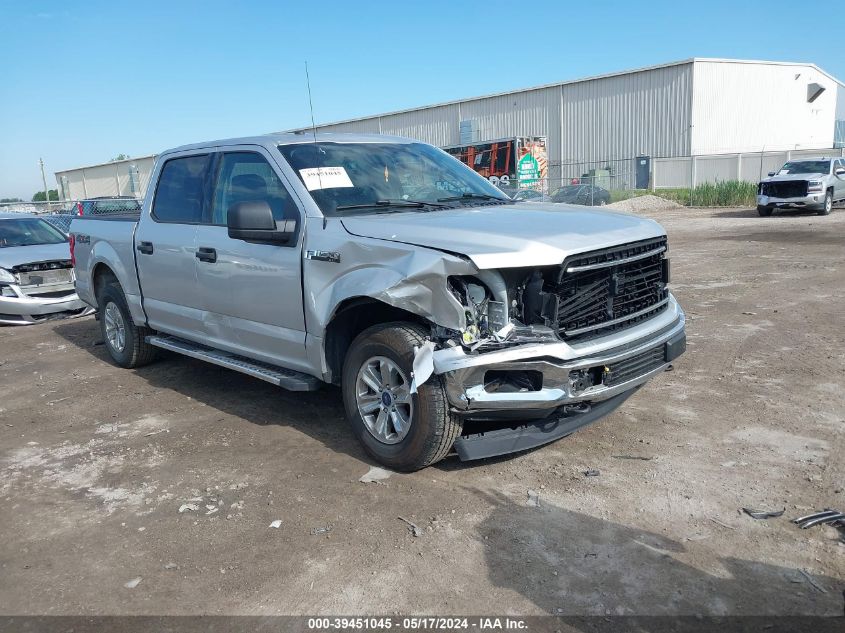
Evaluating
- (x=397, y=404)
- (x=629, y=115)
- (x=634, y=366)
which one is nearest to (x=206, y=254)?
(x=397, y=404)

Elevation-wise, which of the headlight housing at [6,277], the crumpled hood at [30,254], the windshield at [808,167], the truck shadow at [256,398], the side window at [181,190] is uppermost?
the side window at [181,190]

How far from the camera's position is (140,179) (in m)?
60.1

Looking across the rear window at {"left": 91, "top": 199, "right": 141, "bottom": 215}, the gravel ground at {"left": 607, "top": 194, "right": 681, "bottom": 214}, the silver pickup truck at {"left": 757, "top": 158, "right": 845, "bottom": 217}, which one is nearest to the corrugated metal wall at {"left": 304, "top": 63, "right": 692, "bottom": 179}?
the gravel ground at {"left": 607, "top": 194, "right": 681, "bottom": 214}

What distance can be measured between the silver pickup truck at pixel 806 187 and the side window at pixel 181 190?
68.3 ft

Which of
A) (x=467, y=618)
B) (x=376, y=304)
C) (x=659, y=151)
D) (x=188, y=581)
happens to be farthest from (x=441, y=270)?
(x=659, y=151)

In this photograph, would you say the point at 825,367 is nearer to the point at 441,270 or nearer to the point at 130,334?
the point at 441,270

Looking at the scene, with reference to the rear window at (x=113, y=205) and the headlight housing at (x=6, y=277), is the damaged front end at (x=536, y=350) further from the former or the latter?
the headlight housing at (x=6, y=277)

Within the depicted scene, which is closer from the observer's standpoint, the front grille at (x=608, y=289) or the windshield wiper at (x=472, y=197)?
the front grille at (x=608, y=289)

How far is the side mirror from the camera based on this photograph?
451cm

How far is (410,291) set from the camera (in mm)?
3893

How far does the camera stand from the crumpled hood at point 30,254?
990 cm

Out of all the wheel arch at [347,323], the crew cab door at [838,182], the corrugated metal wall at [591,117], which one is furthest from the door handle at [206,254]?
the corrugated metal wall at [591,117]

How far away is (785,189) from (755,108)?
22.3m

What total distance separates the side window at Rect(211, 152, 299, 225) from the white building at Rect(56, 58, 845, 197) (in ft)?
103
